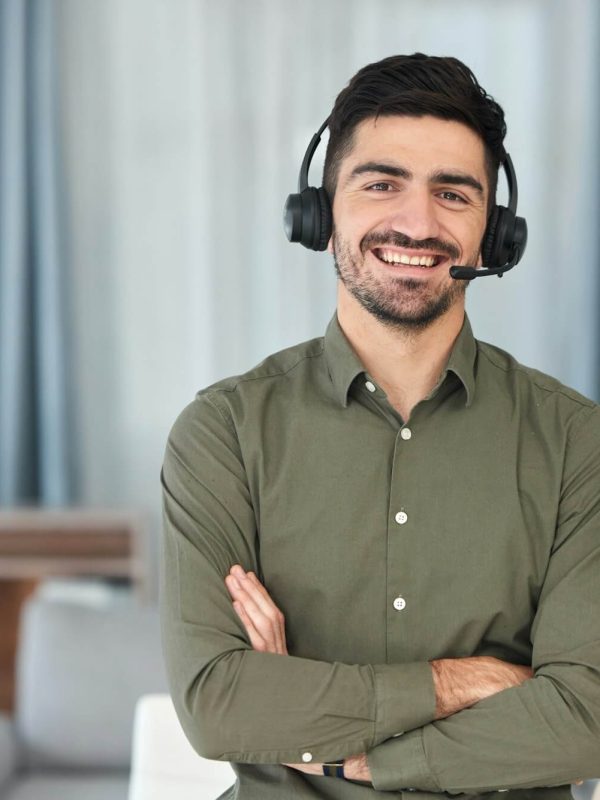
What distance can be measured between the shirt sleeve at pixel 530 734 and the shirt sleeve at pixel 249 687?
37 mm

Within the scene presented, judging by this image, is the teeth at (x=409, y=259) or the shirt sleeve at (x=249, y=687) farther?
the teeth at (x=409, y=259)

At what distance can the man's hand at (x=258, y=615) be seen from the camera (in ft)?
4.84

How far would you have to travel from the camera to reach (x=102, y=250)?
3.62 metres

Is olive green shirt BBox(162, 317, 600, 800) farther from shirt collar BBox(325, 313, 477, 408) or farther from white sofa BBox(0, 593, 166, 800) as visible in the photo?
white sofa BBox(0, 593, 166, 800)

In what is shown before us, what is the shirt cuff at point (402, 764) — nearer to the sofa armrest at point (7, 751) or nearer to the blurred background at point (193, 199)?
the sofa armrest at point (7, 751)

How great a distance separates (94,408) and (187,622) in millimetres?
2283

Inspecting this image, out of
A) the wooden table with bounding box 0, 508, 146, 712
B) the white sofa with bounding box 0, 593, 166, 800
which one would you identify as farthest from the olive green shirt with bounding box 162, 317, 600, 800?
the wooden table with bounding box 0, 508, 146, 712

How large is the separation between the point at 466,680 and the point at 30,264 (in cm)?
249

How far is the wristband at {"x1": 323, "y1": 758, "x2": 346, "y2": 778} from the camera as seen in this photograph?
4.72 feet

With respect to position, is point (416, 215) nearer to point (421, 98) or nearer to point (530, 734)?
point (421, 98)

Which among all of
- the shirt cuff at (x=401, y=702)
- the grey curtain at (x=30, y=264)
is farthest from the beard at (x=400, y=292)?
the grey curtain at (x=30, y=264)

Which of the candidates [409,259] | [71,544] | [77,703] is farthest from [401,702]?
[71,544]

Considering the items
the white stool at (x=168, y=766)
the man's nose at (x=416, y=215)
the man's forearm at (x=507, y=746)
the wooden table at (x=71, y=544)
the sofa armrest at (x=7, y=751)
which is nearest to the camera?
the man's forearm at (x=507, y=746)

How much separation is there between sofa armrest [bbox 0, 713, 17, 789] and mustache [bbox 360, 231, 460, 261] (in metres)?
1.47
